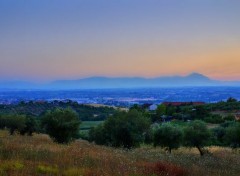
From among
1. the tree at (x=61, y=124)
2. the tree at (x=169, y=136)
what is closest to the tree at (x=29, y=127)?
the tree at (x=61, y=124)

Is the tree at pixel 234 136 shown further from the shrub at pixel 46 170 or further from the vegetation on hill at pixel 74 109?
the vegetation on hill at pixel 74 109

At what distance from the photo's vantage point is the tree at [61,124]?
97.9 ft

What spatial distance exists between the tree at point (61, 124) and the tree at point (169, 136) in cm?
1267

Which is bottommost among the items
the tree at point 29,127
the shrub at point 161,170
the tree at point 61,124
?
the tree at point 29,127

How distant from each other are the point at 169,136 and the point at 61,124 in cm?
1469

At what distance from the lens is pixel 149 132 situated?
1494 inches

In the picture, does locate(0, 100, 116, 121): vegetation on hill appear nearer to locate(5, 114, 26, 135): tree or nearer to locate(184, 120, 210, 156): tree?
locate(5, 114, 26, 135): tree

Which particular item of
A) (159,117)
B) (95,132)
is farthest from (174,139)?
(159,117)

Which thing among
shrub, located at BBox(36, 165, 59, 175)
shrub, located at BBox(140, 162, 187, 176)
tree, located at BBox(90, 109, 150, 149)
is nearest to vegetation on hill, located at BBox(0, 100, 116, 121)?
tree, located at BBox(90, 109, 150, 149)

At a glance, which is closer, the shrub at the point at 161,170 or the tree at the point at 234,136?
the shrub at the point at 161,170

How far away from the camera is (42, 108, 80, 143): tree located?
2983 cm

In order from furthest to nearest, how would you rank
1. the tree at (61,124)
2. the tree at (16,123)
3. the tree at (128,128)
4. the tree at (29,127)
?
the tree at (29,127) → the tree at (16,123) → the tree at (128,128) → the tree at (61,124)

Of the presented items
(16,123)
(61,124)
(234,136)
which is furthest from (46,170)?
(234,136)

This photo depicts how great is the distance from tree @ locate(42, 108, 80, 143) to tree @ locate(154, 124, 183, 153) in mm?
12671
